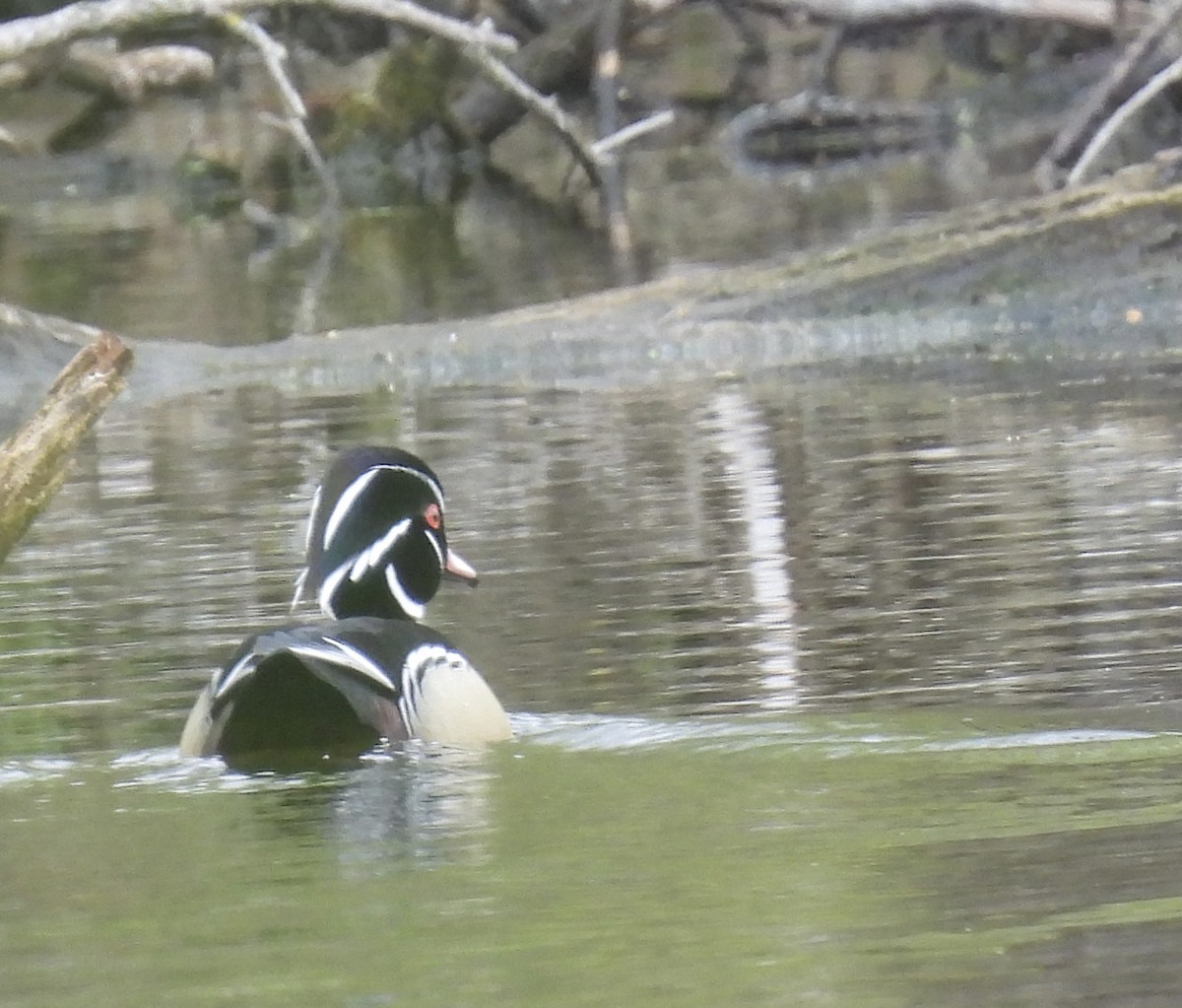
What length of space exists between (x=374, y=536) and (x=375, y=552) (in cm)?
3

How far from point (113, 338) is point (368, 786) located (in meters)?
1.28

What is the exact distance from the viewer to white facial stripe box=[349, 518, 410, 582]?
246 inches

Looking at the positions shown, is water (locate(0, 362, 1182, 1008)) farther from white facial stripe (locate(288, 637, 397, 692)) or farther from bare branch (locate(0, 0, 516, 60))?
bare branch (locate(0, 0, 516, 60))

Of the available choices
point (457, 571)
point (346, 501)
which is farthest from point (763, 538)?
point (346, 501)

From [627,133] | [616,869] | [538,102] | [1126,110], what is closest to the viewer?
[616,869]

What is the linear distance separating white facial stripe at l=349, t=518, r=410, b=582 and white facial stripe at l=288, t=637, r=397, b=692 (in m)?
0.62

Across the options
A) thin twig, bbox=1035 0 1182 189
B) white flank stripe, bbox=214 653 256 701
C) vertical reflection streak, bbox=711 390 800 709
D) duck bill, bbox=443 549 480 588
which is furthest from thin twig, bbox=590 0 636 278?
white flank stripe, bbox=214 653 256 701

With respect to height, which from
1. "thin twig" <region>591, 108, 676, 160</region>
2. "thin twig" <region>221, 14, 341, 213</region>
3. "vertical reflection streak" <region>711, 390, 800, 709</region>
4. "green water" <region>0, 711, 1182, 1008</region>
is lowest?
"green water" <region>0, 711, 1182, 1008</region>

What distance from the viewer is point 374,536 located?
625 centimetres

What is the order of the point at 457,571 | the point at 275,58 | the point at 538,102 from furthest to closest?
the point at 538,102, the point at 275,58, the point at 457,571

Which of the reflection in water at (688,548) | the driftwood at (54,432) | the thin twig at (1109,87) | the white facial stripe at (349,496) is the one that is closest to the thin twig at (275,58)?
the reflection in water at (688,548)

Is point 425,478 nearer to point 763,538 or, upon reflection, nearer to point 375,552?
point 375,552

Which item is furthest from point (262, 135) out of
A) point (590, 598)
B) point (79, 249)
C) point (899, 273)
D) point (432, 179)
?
point (590, 598)

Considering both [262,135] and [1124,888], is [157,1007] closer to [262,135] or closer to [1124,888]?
[1124,888]
